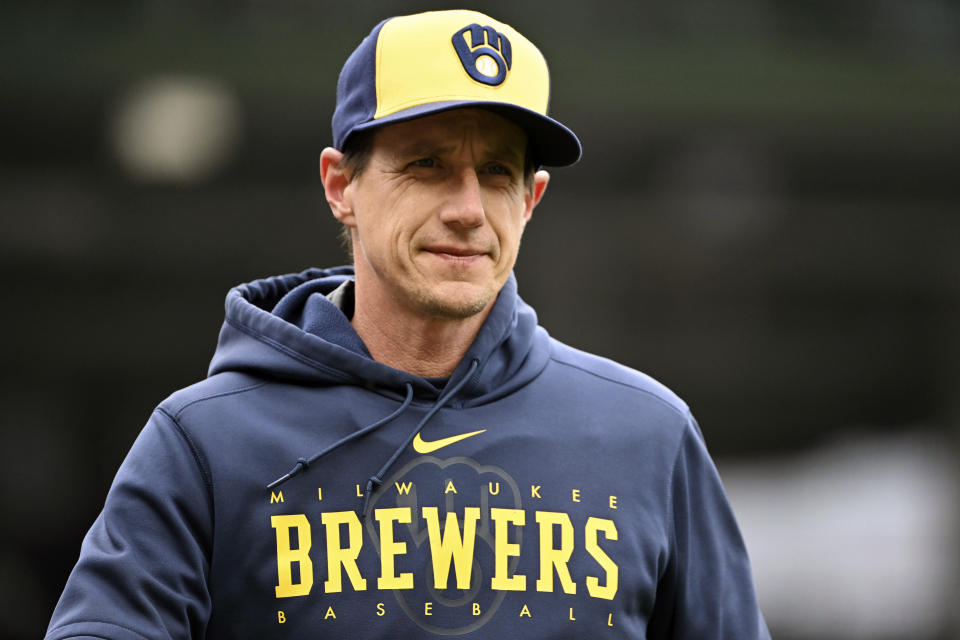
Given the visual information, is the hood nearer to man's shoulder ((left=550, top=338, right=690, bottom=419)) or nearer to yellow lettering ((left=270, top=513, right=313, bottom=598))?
man's shoulder ((left=550, top=338, right=690, bottom=419))

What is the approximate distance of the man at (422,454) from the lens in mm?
1992

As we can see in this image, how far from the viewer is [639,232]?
9273mm

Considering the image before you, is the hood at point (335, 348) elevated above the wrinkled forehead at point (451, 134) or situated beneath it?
situated beneath

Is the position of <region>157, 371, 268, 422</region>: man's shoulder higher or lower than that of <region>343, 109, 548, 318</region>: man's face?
lower

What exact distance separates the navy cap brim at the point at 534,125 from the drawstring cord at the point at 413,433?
0.38 meters

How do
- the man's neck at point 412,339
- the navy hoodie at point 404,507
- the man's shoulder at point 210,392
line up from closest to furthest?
the navy hoodie at point 404,507, the man's shoulder at point 210,392, the man's neck at point 412,339

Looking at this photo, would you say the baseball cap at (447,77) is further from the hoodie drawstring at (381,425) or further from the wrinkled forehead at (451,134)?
the hoodie drawstring at (381,425)

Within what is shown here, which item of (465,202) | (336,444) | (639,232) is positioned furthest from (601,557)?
(639,232)

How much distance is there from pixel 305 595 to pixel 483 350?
0.52 metres

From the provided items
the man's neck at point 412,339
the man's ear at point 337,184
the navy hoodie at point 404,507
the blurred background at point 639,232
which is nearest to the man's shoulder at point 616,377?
the navy hoodie at point 404,507

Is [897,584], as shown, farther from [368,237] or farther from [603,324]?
[368,237]

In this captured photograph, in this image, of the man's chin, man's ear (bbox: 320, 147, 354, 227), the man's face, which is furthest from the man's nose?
man's ear (bbox: 320, 147, 354, 227)

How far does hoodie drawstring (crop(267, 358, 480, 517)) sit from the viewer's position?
6.72 ft

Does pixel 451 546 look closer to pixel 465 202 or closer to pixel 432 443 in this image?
pixel 432 443
